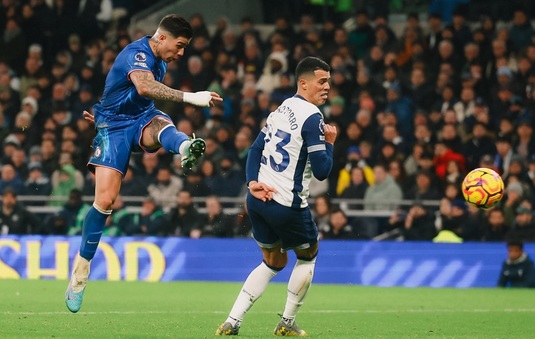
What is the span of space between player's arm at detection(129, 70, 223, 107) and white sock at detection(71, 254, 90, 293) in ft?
4.77

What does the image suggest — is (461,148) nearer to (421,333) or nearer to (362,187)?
(362,187)

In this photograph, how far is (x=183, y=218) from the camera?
17.4 metres

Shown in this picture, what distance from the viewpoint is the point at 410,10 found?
22.2 m

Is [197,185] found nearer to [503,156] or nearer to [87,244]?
[503,156]

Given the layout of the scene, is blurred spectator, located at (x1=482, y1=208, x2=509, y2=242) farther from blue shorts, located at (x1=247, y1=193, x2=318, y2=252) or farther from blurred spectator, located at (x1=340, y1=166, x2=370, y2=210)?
blue shorts, located at (x1=247, y1=193, x2=318, y2=252)

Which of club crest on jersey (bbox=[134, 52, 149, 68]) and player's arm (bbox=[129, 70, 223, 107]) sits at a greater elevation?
club crest on jersey (bbox=[134, 52, 149, 68])

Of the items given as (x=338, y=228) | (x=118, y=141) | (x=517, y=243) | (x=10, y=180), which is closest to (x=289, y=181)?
(x=118, y=141)

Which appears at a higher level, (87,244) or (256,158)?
(256,158)

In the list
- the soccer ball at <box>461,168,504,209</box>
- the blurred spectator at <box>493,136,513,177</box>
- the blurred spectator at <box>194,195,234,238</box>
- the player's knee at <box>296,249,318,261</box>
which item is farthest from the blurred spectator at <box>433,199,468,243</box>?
the player's knee at <box>296,249,318,261</box>

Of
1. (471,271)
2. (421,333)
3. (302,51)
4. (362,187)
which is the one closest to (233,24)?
(302,51)

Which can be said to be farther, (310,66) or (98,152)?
(98,152)

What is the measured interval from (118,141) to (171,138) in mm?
580

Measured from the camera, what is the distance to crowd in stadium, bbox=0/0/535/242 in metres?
17.2

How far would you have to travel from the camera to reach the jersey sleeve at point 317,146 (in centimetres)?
862
